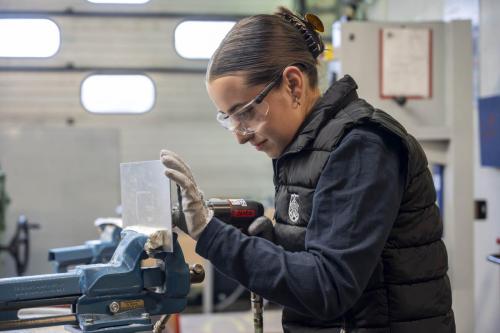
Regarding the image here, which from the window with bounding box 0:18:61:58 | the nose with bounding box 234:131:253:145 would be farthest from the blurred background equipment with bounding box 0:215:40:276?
the nose with bounding box 234:131:253:145

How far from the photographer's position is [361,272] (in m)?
0.88

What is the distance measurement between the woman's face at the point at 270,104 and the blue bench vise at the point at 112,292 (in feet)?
0.78

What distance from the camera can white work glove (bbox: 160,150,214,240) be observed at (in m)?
0.95

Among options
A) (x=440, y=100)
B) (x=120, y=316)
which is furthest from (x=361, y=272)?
(x=440, y=100)

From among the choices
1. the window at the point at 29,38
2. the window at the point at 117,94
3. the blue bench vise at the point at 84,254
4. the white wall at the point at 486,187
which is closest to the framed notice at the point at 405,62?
the white wall at the point at 486,187

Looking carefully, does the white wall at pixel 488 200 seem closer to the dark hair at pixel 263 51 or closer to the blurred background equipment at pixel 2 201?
the dark hair at pixel 263 51

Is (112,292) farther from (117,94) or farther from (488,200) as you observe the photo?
(117,94)

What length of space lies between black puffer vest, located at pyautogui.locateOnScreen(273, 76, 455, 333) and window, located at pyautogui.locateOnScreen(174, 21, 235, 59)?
345 centimetres

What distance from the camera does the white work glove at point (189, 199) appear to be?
0.95 m

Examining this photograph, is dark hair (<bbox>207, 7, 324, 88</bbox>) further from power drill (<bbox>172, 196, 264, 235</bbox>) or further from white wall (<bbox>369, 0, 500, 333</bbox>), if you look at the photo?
white wall (<bbox>369, 0, 500, 333</bbox>)

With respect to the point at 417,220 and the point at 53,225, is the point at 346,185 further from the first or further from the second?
the point at 53,225

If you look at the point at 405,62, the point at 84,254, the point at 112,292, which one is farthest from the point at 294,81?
the point at 405,62

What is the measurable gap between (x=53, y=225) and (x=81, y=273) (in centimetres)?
327

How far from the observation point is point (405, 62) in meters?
2.37
